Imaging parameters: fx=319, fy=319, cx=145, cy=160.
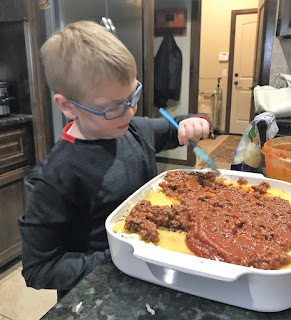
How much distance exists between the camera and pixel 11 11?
5.70 feet

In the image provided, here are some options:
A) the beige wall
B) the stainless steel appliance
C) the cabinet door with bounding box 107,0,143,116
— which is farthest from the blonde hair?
the beige wall

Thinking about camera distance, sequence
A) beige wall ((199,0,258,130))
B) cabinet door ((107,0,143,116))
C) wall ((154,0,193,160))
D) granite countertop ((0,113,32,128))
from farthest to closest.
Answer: beige wall ((199,0,258,130)) → wall ((154,0,193,160)) → cabinet door ((107,0,143,116)) → granite countertop ((0,113,32,128))

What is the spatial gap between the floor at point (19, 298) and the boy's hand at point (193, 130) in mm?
1263

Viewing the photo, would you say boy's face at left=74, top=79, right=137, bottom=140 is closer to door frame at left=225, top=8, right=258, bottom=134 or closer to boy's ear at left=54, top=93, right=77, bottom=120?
boy's ear at left=54, top=93, right=77, bottom=120

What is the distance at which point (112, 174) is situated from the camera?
0.78m

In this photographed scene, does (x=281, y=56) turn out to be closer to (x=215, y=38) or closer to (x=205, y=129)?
(x=205, y=129)

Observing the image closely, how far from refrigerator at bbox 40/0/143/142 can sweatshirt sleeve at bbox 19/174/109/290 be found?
1.42 m

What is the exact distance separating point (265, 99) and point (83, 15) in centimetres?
125

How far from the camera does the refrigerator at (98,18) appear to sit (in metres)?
1.89

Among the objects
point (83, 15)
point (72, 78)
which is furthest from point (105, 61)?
point (83, 15)

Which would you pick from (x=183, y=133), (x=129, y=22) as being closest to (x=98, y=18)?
(x=129, y=22)

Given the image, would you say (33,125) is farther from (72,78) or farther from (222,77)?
(222,77)

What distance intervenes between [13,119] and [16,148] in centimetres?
18

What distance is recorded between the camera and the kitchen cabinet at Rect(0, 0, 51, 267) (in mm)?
1820
